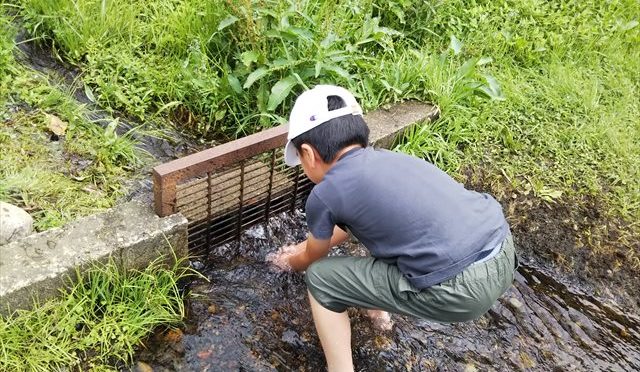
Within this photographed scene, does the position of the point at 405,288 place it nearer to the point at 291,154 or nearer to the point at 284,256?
the point at 291,154

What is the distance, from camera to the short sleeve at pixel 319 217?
7.43 feet

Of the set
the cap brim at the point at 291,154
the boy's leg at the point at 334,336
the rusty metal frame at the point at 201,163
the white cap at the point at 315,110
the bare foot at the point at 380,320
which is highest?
the white cap at the point at 315,110

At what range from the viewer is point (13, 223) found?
255 centimetres

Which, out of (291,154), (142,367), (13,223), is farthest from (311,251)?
(13,223)

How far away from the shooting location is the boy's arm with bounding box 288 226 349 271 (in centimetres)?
247

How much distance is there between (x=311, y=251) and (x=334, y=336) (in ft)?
1.26

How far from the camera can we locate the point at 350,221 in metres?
2.28

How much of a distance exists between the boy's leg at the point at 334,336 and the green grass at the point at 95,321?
70cm

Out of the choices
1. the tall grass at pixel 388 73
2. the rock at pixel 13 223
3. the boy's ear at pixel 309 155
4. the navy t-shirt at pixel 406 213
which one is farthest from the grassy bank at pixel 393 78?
the navy t-shirt at pixel 406 213

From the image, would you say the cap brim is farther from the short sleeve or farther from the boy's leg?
the boy's leg

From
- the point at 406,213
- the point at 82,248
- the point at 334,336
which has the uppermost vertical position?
the point at 406,213

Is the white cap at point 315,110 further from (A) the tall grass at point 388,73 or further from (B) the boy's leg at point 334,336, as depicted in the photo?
(A) the tall grass at point 388,73

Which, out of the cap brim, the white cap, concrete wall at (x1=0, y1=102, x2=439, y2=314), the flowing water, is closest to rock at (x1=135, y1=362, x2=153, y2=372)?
the flowing water

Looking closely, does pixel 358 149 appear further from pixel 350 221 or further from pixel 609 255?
pixel 609 255
